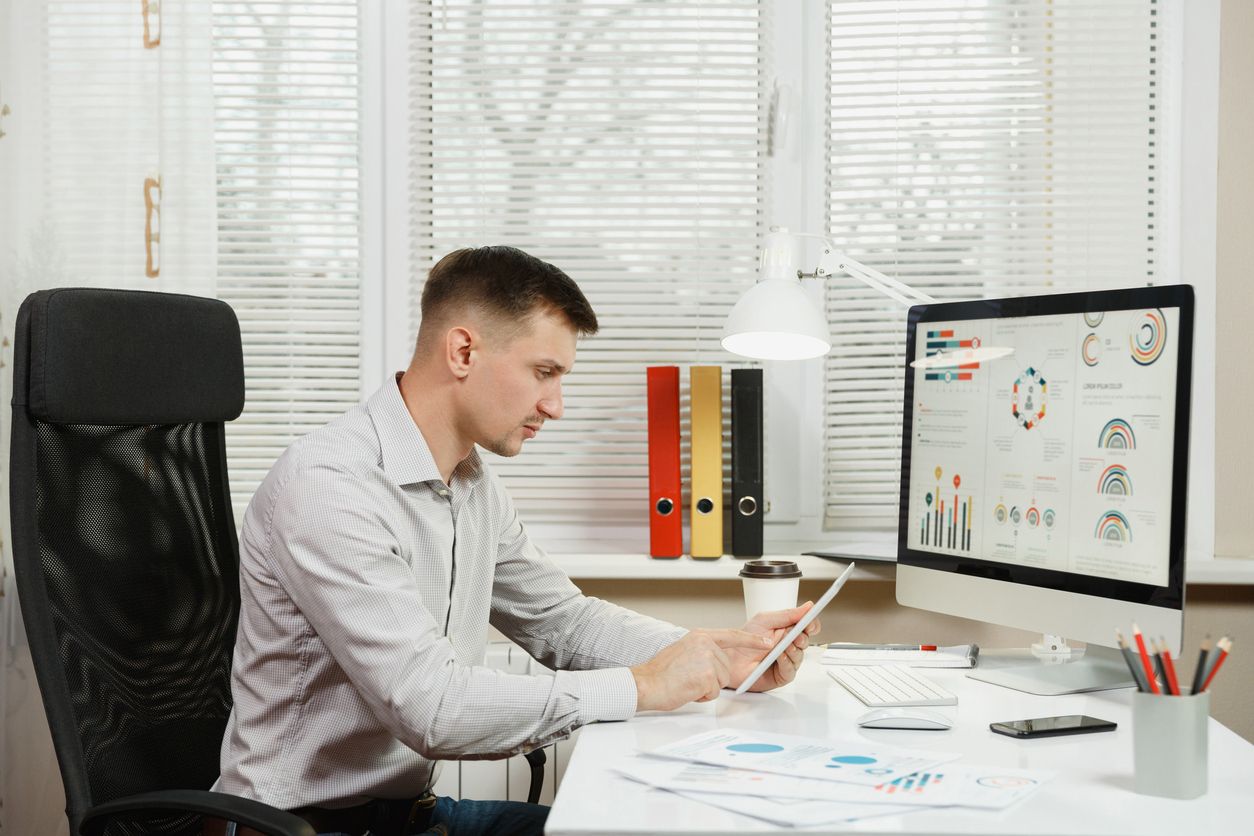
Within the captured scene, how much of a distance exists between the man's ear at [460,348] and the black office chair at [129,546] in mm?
356

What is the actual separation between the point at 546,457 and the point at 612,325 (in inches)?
13.0

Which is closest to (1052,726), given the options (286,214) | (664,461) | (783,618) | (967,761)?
(967,761)

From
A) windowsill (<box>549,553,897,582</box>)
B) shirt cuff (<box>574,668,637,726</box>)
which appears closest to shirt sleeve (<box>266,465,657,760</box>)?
shirt cuff (<box>574,668,637,726</box>)

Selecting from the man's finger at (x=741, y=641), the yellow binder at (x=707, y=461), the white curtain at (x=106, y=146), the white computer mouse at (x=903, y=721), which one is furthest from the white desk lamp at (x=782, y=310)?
the white curtain at (x=106, y=146)

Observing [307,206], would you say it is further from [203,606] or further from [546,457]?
[203,606]

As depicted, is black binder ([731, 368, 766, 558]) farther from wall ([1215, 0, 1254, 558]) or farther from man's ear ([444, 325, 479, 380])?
wall ([1215, 0, 1254, 558])

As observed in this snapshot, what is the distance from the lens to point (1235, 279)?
6.30ft

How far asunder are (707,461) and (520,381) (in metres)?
0.68

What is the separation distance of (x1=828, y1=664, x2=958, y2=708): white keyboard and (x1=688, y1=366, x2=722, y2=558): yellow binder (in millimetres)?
520

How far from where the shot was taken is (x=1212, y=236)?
1.92m

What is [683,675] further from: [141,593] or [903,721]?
[141,593]

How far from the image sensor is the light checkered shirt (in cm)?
105

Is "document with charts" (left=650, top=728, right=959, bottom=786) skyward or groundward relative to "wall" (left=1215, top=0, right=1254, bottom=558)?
groundward

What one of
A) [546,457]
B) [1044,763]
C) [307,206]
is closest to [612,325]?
[546,457]
